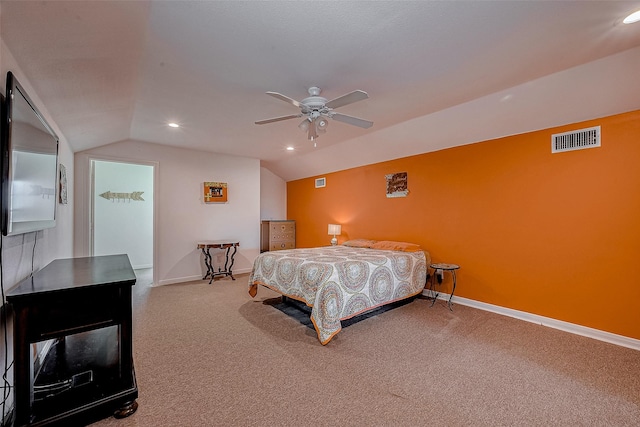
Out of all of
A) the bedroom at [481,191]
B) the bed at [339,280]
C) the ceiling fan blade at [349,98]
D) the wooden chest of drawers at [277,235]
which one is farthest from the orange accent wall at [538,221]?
the wooden chest of drawers at [277,235]

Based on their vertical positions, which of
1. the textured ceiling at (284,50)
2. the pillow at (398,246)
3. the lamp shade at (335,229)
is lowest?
the pillow at (398,246)

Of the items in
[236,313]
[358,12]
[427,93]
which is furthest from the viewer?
[236,313]

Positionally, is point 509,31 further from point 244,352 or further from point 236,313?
point 236,313

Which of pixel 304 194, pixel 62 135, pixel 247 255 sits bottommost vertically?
pixel 247 255

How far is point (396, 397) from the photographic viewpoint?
1.85m

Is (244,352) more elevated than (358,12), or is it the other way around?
(358,12)

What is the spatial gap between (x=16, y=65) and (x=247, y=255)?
4701mm

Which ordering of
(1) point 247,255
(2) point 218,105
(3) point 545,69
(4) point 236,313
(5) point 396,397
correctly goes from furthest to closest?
1. (1) point 247,255
2. (4) point 236,313
3. (2) point 218,105
4. (3) point 545,69
5. (5) point 396,397

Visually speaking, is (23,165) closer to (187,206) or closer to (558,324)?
(187,206)

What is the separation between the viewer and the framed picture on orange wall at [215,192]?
17.7 ft

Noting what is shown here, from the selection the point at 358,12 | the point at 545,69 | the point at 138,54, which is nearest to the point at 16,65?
the point at 138,54

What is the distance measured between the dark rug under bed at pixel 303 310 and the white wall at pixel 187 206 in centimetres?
222

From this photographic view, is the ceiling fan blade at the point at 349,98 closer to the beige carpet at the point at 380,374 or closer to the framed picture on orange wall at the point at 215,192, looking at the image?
the beige carpet at the point at 380,374

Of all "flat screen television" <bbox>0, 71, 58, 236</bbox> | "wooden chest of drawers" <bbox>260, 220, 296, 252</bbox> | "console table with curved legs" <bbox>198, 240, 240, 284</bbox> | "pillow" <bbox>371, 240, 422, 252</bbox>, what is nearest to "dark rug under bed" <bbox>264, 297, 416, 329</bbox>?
"pillow" <bbox>371, 240, 422, 252</bbox>
